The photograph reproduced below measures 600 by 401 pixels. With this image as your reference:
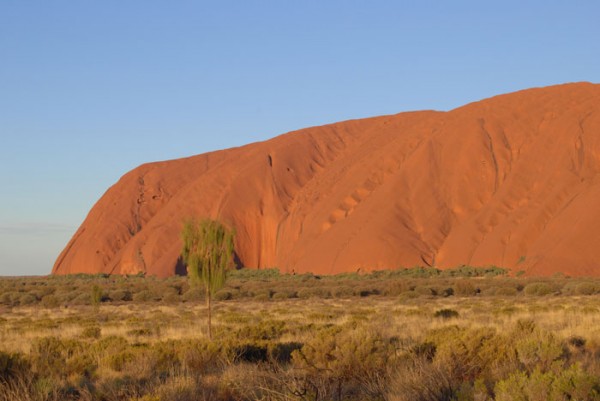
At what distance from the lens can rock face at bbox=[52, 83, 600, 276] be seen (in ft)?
173

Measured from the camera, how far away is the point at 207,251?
53.9 feet

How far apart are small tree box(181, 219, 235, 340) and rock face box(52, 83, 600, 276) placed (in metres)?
33.5

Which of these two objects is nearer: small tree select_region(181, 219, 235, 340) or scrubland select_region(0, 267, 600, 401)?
scrubland select_region(0, 267, 600, 401)

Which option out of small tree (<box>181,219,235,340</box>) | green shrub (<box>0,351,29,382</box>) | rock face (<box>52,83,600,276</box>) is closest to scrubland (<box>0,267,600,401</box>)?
green shrub (<box>0,351,29,382</box>)

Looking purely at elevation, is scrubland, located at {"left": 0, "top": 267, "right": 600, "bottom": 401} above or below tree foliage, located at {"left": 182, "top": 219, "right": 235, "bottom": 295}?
below

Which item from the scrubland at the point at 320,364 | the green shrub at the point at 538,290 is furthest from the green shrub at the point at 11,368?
the green shrub at the point at 538,290

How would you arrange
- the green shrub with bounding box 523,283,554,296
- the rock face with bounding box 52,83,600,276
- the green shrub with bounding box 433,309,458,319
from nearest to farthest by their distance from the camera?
the green shrub with bounding box 433,309,458,319 → the green shrub with bounding box 523,283,554,296 → the rock face with bounding box 52,83,600,276

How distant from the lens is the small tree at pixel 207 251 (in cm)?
1636

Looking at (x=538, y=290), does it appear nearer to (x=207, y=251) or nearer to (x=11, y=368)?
(x=207, y=251)

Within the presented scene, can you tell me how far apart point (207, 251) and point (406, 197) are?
152 feet

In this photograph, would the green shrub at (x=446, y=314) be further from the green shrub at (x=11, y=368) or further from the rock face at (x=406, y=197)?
the rock face at (x=406, y=197)

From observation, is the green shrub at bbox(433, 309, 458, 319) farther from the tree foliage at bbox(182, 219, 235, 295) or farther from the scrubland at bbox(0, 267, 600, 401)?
the tree foliage at bbox(182, 219, 235, 295)

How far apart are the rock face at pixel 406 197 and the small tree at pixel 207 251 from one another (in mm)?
33501

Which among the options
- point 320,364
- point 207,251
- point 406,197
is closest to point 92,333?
point 207,251
